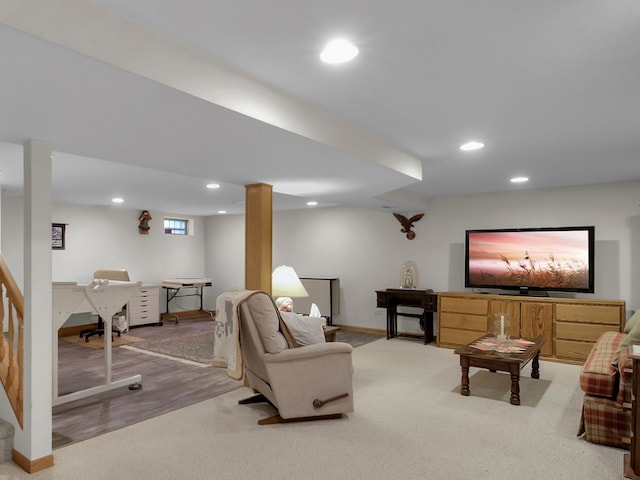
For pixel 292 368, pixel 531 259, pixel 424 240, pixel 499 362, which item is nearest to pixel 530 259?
pixel 531 259

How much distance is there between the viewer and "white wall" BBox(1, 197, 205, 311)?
6.57 meters

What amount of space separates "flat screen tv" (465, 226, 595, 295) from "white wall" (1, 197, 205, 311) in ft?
19.3

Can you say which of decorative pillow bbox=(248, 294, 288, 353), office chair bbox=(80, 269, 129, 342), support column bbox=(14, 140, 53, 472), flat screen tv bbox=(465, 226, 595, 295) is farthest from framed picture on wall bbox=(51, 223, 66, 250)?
flat screen tv bbox=(465, 226, 595, 295)

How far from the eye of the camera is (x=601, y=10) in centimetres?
158

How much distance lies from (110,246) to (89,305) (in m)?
4.26

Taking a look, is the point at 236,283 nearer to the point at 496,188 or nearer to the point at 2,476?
the point at 496,188

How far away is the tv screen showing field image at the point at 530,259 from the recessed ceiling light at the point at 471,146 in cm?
269

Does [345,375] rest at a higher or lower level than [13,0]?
lower

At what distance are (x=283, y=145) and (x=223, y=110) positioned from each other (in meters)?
0.72

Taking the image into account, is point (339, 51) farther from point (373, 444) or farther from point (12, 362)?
point (12, 362)

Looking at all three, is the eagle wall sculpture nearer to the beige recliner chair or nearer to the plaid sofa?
the beige recliner chair

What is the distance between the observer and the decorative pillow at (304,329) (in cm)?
348

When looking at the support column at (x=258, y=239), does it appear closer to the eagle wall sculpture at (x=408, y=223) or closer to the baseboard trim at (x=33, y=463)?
the baseboard trim at (x=33, y=463)

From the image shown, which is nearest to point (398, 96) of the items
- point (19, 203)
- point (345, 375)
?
point (345, 375)
